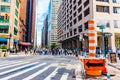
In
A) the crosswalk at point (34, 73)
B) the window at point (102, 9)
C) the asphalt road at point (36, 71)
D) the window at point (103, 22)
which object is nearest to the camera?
the crosswalk at point (34, 73)

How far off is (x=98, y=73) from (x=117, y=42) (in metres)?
40.9

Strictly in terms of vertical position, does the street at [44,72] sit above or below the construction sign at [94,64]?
below

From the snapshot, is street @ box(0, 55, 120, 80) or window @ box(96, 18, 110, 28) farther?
window @ box(96, 18, 110, 28)

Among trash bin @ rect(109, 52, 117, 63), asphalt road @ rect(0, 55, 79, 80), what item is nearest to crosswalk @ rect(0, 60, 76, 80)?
asphalt road @ rect(0, 55, 79, 80)

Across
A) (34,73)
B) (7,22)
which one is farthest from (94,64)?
(7,22)

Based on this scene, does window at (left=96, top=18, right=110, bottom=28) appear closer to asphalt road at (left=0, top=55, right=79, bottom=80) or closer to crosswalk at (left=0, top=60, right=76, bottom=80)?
asphalt road at (left=0, top=55, right=79, bottom=80)

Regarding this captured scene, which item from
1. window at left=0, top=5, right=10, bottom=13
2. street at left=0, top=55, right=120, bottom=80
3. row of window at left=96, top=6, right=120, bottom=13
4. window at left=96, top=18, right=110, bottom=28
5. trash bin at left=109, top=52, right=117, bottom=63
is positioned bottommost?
street at left=0, top=55, right=120, bottom=80

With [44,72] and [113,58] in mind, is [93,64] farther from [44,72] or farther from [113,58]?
[113,58]

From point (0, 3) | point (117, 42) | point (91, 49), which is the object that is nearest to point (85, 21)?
point (117, 42)

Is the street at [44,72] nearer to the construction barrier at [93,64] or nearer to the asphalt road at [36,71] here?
the asphalt road at [36,71]

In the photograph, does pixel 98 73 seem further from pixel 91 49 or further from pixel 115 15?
pixel 115 15

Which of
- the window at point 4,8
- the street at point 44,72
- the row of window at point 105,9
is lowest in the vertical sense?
the street at point 44,72

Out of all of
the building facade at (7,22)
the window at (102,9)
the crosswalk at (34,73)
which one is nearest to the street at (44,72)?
the crosswalk at (34,73)

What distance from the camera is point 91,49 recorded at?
968 centimetres
